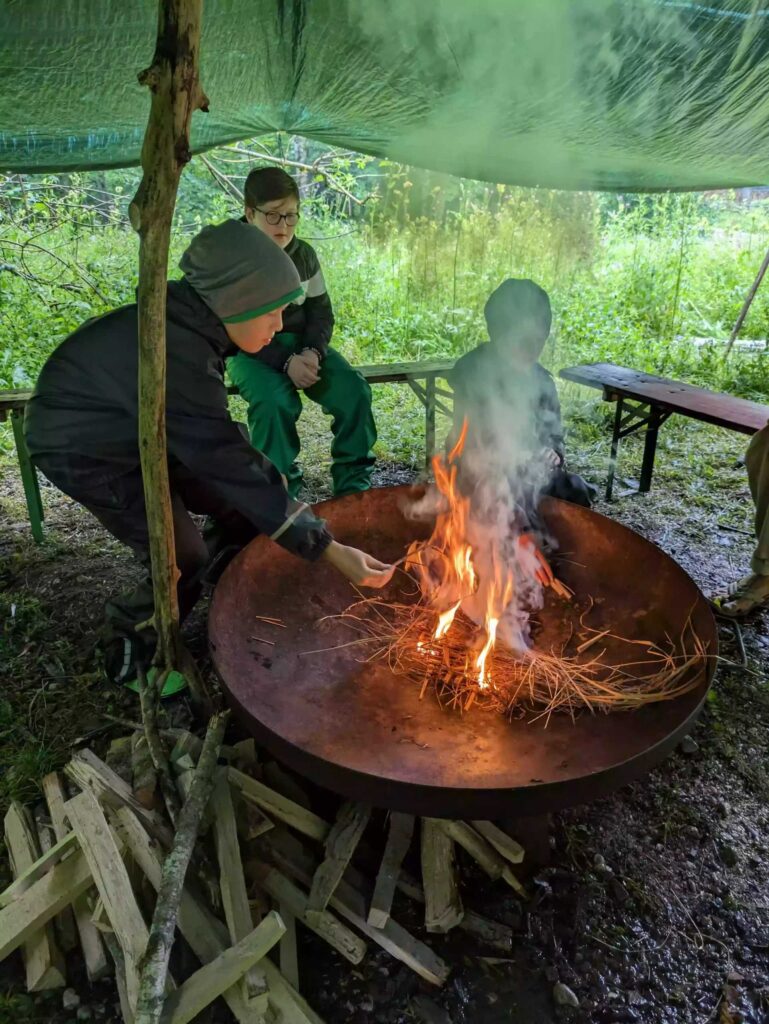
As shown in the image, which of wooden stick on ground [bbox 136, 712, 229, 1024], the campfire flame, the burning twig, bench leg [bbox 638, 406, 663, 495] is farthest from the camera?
bench leg [bbox 638, 406, 663, 495]

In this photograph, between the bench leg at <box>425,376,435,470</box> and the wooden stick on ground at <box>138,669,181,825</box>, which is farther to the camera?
the bench leg at <box>425,376,435,470</box>

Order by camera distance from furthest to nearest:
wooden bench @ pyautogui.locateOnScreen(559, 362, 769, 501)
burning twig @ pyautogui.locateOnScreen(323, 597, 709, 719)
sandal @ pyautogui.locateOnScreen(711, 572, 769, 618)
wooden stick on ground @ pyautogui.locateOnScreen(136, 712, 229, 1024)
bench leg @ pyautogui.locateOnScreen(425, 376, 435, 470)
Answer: bench leg @ pyautogui.locateOnScreen(425, 376, 435, 470) < wooden bench @ pyautogui.locateOnScreen(559, 362, 769, 501) < sandal @ pyautogui.locateOnScreen(711, 572, 769, 618) < burning twig @ pyautogui.locateOnScreen(323, 597, 709, 719) < wooden stick on ground @ pyautogui.locateOnScreen(136, 712, 229, 1024)

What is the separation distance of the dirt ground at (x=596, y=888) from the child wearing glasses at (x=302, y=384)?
108 cm

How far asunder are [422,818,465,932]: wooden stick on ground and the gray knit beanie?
1.58m

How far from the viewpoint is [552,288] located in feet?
24.4

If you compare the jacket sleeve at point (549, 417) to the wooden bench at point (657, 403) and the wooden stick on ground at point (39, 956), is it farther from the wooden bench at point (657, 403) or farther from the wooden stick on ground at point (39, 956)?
the wooden stick on ground at point (39, 956)

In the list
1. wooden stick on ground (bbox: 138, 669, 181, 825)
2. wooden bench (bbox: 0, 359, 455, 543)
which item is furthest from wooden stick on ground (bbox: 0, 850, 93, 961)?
wooden bench (bbox: 0, 359, 455, 543)

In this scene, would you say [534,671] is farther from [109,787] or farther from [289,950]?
[109,787]

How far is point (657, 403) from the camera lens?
404 cm

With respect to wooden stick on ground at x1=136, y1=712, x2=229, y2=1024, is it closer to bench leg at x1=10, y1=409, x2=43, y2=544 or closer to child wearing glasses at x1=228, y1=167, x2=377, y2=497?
child wearing glasses at x1=228, y1=167, x2=377, y2=497

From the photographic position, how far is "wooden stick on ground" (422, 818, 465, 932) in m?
1.75

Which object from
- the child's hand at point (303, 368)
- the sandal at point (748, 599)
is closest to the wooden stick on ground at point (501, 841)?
the sandal at point (748, 599)

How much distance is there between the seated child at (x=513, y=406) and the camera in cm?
320

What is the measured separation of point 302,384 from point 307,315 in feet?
1.36
